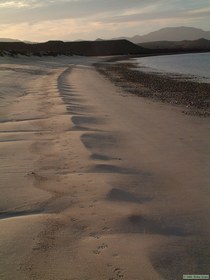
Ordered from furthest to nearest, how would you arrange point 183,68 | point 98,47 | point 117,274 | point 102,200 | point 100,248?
point 98,47 < point 183,68 < point 102,200 < point 100,248 < point 117,274

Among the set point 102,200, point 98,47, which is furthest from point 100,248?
point 98,47

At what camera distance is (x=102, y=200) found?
15.0 feet

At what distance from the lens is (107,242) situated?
3.59 m

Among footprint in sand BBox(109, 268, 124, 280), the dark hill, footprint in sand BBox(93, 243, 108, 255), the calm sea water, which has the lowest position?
the calm sea water

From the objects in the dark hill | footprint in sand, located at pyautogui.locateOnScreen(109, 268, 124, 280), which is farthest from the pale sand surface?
the dark hill

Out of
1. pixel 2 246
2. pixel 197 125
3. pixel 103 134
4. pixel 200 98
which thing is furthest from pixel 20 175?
pixel 200 98

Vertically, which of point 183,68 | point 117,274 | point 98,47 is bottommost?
point 183,68

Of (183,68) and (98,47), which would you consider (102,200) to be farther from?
(98,47)

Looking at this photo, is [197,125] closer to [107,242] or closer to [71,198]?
[71,198]

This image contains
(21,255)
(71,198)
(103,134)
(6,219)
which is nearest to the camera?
(21,255)

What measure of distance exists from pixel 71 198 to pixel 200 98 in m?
10.7

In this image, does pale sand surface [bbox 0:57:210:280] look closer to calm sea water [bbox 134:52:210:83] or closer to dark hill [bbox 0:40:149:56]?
calm sea water [bbox 134:52:210:83]

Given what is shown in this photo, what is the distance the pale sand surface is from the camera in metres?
3.28

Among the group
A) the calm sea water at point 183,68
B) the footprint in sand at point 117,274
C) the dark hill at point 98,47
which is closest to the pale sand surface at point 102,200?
the footprint in sand at point 117,274
